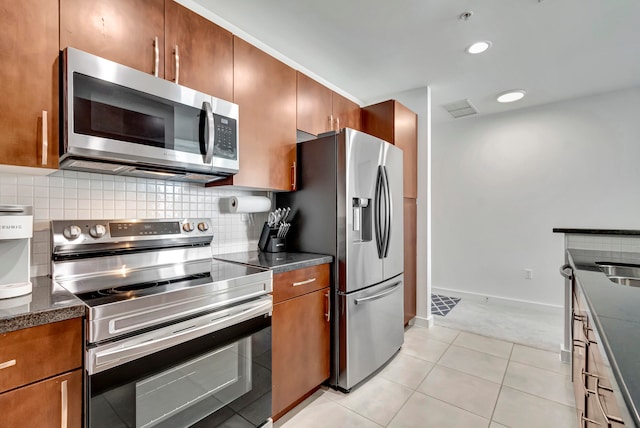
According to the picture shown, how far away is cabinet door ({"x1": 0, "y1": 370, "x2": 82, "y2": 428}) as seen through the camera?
87 centimetres

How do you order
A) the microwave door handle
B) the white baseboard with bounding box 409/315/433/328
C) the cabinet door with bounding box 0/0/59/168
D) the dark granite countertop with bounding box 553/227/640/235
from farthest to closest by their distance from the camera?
the white baseboard with bounding box 409/315/433/328 < the dark granite countertop with bounding box 553/227/640/235 < the microwave door handle < the cabinet door with bounding box 0/0/59/168

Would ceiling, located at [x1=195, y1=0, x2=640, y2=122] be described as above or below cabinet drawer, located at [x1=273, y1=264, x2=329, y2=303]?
above

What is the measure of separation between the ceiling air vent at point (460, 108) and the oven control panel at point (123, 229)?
10.5 ft

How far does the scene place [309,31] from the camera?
2.15 metres

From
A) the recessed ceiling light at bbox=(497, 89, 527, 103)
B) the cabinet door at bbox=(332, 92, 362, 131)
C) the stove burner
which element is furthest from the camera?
the recessed ceiling light at bbox=(497, 89, 527, 103)

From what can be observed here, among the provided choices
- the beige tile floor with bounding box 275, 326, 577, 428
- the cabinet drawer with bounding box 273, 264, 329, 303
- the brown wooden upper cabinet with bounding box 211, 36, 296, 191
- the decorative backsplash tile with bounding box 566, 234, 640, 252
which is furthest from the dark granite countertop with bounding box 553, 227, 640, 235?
the brown wooden upper cabinet with bounding box 211, 36, 296, 191

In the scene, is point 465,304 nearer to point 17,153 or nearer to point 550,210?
point 550,210

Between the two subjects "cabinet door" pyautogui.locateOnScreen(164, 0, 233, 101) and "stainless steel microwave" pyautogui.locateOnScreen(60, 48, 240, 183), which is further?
"cabinet door" pyautogui.locateOnScreen(164, 0, 233, 101)

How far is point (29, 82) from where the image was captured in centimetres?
113

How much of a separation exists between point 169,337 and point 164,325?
0.05 meters

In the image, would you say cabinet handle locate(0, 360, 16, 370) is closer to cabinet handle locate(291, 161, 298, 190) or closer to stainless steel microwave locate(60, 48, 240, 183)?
stainless steel microwave locate(60, 48, 240, 183)

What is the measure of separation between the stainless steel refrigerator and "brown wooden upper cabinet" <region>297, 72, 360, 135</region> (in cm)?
26

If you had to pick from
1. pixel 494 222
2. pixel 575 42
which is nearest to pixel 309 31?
pixel 575 42

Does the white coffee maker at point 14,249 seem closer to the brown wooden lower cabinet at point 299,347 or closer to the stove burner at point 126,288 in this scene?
the stove burner at point 126,288
